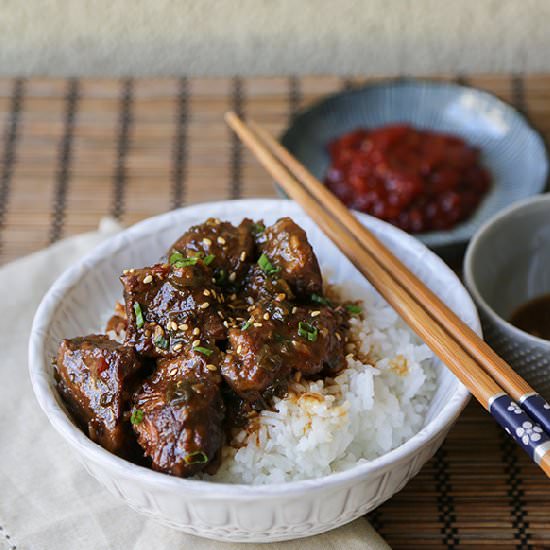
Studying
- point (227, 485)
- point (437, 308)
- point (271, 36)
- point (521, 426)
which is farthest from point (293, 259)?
point (271, 36)

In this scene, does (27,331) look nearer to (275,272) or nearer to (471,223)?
(275,272)

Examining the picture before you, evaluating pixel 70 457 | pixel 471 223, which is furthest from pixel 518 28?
pixel 70 457

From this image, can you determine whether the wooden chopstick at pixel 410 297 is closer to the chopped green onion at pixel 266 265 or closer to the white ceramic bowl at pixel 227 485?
the white ceramic bowl at pixel 227 485

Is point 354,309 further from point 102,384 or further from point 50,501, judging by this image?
point 50,501

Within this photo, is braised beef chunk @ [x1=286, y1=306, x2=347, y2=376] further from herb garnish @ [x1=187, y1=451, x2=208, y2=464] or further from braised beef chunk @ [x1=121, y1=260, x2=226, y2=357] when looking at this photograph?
herb garnish @ [x1=187, y1=451, x2=208, y2=464]

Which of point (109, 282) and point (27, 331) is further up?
point (109, 282)

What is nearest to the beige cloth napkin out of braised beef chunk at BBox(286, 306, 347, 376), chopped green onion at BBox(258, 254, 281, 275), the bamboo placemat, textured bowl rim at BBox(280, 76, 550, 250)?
braised beef chunk at BBox(286, 306, 347, 376)
